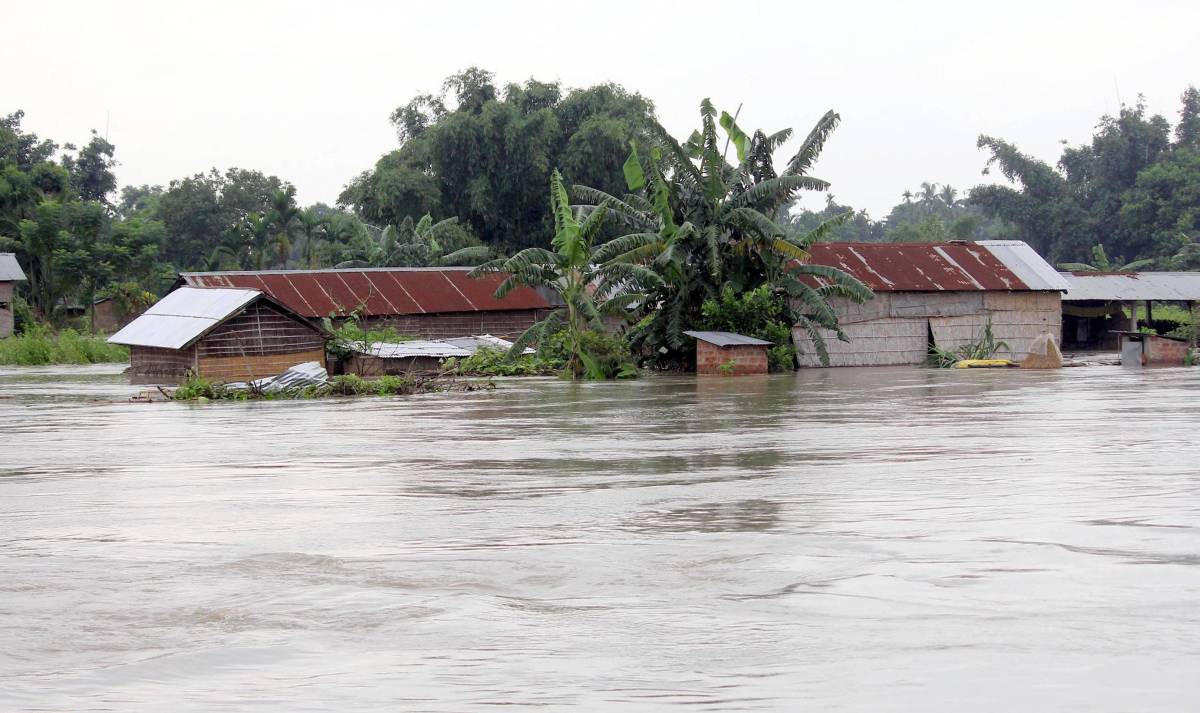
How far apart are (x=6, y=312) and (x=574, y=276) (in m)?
23.8

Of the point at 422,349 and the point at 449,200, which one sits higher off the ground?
the point at 449,200

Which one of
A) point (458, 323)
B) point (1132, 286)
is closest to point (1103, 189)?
point (1132, 286)

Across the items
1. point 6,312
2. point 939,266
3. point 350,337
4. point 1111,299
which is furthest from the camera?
point 6,312

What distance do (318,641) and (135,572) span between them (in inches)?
73.2

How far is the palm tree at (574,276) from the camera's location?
25594mm

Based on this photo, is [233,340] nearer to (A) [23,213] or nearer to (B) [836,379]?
(B) [836,379]

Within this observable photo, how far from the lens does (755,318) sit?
Result: 27438 millimetres

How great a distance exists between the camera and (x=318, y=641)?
5371mm

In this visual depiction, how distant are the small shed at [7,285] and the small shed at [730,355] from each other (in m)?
24.2

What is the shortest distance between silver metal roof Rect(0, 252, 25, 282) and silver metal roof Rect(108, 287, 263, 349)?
47.4 feet

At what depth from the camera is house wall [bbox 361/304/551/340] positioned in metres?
32.9

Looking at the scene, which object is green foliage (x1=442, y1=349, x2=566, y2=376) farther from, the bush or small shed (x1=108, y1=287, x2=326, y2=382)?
the bush

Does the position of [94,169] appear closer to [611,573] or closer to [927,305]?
[927,305]

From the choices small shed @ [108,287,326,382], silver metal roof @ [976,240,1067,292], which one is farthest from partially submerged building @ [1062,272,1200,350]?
small shed @ [108,287,326,382]
